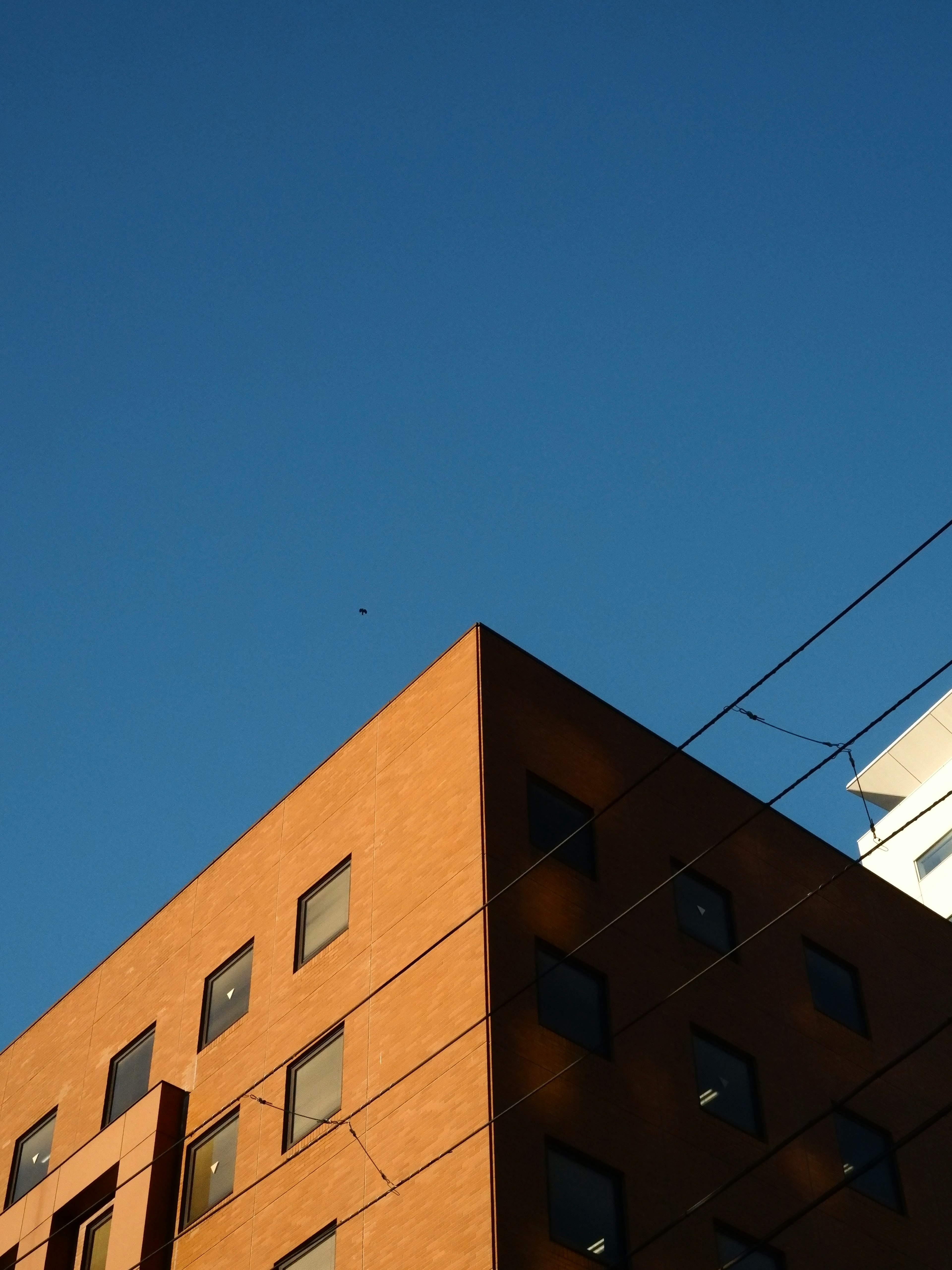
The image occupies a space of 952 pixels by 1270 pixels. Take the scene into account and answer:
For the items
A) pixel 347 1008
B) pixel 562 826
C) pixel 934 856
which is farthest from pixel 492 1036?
pixel 934 856

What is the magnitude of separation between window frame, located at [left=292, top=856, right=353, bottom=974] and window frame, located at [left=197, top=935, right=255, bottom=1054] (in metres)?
1.29

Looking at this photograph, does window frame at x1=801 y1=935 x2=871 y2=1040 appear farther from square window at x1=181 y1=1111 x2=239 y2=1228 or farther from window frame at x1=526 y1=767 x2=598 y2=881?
square window at x1=181 y1=1111 x2=239 y2=1228

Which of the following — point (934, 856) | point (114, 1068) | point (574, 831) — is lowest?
point (114, 1068)

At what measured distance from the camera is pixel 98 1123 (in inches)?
1211

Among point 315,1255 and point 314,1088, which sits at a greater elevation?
point 314,1088

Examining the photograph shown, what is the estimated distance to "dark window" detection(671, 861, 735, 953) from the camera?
93.0 feet

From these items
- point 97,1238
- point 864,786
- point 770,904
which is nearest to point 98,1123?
point 97,1238

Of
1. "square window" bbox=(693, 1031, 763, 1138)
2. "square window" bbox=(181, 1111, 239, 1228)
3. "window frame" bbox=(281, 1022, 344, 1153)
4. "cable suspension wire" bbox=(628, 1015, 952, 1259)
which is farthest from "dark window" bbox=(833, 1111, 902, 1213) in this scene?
"square window" bbox=(181, 1111, 239, 1228)

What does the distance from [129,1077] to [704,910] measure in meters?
11.5

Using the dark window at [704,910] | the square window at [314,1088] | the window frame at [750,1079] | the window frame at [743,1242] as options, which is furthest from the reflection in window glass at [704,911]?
the square window at [314,1088]

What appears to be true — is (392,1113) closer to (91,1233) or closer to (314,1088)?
(314,1088)

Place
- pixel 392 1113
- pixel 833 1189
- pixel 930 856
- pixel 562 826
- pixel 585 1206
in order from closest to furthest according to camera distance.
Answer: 1. pixel 833 1189
2. pixel 585 1206
3. pixel 392 1113
4. pixel 562 826
5. pixel 930 856

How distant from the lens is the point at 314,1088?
26.1 metres

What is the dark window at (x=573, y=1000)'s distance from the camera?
24.7 meters
